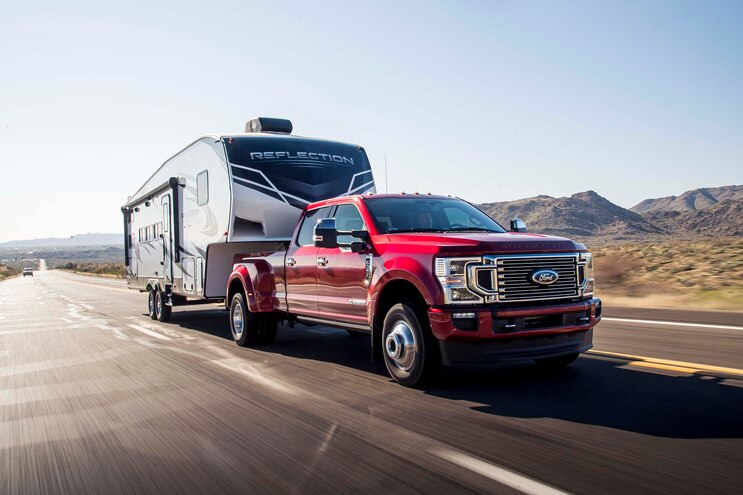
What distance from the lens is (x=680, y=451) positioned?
411 cm

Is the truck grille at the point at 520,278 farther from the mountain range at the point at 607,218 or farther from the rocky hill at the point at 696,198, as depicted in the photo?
the rocky hill at the point at 696,198

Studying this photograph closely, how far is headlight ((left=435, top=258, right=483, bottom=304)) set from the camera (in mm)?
5797

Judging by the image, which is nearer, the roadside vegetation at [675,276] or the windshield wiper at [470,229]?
the windshield wiper at [470,229]

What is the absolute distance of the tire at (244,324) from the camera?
9648 millimetres

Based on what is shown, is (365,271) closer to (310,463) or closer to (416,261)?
(416,261)

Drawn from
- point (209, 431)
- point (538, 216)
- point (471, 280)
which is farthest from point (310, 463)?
point (538, 216)

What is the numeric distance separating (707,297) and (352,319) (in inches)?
392

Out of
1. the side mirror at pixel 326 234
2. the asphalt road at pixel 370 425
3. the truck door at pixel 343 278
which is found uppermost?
the side mirror at pixel 326 234

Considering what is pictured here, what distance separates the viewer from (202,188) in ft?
37.3

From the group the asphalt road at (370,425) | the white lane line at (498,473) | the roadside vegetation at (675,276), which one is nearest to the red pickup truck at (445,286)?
the asphalt road at (370,425)

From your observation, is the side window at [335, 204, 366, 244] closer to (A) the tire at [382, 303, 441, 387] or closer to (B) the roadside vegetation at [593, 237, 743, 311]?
(A) the tire at [382, 303, 441, 387]

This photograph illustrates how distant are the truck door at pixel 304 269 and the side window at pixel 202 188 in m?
2.91

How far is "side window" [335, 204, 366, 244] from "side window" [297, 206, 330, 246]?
17.2 inches

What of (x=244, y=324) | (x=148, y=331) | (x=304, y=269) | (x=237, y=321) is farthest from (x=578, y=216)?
(x=304, y=269)
